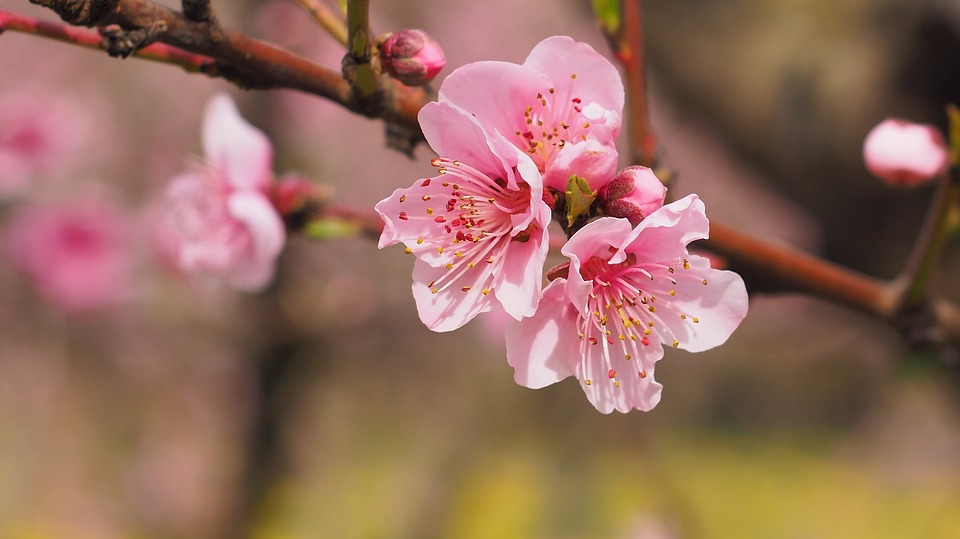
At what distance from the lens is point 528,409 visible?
4898mm

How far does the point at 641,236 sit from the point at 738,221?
4.65 metres

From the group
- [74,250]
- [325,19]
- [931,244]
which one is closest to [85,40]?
[325,19]

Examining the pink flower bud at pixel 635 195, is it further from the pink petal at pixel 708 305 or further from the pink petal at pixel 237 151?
the pink petal at pixel 237 151

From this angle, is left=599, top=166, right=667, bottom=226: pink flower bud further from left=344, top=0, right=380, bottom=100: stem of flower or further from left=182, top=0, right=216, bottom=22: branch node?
left=182, top=0, right=216, bottom=22: branch node

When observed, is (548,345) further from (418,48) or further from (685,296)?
(418,48)

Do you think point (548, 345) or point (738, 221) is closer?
point (548, 345)

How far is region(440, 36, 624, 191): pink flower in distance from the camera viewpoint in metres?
0.56

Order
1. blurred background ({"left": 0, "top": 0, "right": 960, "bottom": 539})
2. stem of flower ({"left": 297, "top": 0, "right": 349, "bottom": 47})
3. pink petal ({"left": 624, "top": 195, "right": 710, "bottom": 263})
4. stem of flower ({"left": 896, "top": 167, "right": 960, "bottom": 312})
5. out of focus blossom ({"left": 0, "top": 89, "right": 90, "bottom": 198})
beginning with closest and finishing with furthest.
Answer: pink petal ({"left": 624, "top": 195, "right": 710, "bottom": 263}) < stem of flower ({"left": 297, "top": 0, "right": 349, "bottom": 47}) < stem of flower ({"left": 896, "top": 167, "right": 960, "bottom": 312}) < out of focus blossom ({"left": 0, "top": 89, "right": 90, "bottom": 198}) < blurred background ({"left": 0, "top": 0, "right": 960, "bottom": 539})

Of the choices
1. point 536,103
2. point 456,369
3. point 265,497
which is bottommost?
point 456,369

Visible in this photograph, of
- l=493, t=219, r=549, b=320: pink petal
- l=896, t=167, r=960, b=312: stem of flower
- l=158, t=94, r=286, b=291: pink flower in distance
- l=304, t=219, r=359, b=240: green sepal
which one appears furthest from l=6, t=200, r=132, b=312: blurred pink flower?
l=896, t=167, r=960, b=312: stem of flower

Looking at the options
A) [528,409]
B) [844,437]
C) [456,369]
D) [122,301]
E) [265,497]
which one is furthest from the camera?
[456,369]

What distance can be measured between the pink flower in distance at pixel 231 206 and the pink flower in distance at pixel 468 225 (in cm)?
35

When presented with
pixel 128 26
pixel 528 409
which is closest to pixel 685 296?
pixel 128 26

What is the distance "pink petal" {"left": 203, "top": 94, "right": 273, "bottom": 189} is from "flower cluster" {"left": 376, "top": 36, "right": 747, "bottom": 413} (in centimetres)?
42
